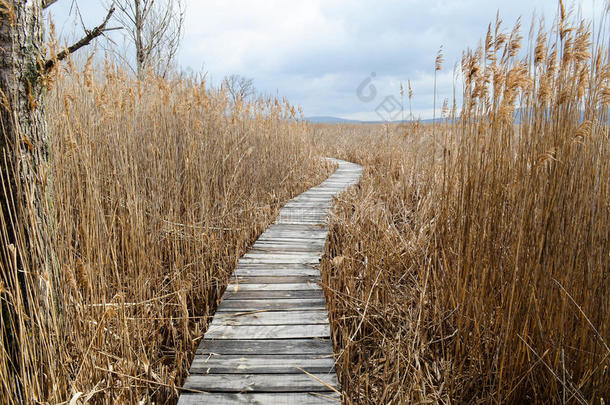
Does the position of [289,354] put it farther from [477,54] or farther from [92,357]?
[477,54]

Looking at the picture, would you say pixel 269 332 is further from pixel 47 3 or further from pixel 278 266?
pixel 47 3

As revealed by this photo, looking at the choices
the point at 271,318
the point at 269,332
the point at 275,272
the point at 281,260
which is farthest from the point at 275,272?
the point at 269,332

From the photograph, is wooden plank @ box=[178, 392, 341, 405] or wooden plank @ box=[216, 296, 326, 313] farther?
wooden plank @ box=[216, 296, 326, 313]

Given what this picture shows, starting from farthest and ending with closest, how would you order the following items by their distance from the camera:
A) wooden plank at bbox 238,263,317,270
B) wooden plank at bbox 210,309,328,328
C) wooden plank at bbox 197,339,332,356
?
wooden plank at bbox 238,263,317,270 → wooden plank at bbox 210,309,328,328 → wooden plank at bbox 197,339,332,356

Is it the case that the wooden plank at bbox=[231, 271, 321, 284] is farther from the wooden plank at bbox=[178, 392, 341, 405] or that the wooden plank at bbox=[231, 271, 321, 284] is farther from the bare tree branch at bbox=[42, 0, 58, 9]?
the bare tree branch at bbox=[42, 0, 58, 9]

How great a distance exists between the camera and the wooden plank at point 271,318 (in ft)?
6.34

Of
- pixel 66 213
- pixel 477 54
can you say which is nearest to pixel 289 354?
pixel 66 213

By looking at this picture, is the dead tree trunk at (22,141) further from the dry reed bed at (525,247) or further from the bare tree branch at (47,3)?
the dry reed bed at (525,247)

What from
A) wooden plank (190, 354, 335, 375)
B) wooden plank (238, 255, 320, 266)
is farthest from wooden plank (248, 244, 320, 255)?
wooden plank (190, 354, 335, 375)

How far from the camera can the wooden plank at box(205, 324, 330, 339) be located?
1819 millimetres

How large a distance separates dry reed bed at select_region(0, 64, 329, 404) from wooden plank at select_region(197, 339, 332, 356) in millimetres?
206

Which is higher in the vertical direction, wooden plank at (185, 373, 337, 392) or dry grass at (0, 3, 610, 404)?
dry grass at (0, 3, 610, 404)

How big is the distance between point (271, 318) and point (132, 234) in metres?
0.83

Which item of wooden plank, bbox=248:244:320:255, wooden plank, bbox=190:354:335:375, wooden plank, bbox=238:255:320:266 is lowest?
wooden plank, bbox=190:354:335:375
